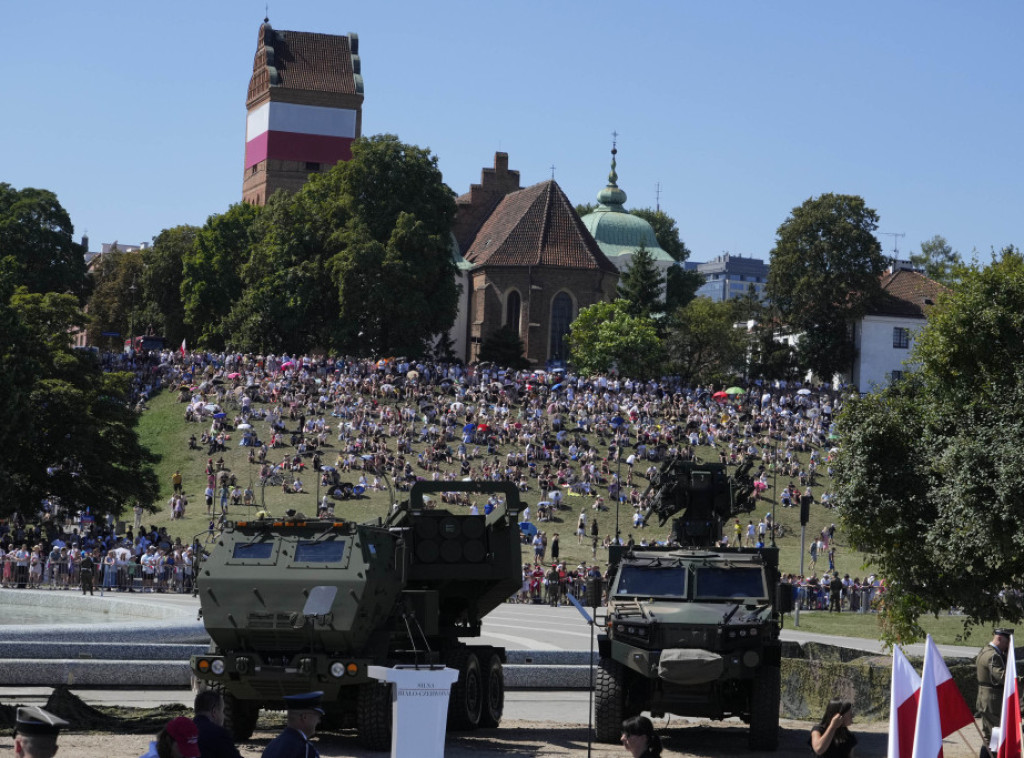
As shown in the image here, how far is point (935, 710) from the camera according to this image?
36.3 ft

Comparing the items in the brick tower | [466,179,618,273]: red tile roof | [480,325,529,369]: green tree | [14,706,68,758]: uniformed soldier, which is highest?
the brick tower

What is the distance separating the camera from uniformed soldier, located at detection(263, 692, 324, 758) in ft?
30.9

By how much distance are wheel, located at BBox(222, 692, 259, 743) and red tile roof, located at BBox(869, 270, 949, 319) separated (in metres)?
79.3

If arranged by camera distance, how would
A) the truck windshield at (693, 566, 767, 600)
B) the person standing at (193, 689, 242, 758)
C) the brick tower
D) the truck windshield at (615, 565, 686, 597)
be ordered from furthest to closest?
1. the brick tower
2. the truck windshield at (615, 565, 686, 597)
3. the truck windshield at (693, 566, 767, 600)
4. the person standing at (193, 689, 242, 758)

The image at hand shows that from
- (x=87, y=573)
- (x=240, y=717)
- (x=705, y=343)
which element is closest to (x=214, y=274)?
(x=705, y=343)

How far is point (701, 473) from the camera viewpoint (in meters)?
23.3

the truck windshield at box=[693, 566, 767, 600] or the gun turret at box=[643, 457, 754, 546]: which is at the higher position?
the gun turret at box=[643, 457, 754, 546]

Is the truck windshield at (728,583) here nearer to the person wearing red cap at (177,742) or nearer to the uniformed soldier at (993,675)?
the uniformed soldier at (993,675)

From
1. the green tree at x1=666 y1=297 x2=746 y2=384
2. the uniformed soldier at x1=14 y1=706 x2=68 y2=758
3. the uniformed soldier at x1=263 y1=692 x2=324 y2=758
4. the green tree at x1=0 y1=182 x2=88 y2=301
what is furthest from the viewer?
the green tree at x1=666 y1=297 x2=746 y2=384

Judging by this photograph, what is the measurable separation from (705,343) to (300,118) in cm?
3489

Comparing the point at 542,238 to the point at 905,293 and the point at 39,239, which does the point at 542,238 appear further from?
the point at 39,239

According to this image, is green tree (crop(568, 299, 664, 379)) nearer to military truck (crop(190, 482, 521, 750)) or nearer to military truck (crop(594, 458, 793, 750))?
military truck (crop(594, 458, 793, 750))

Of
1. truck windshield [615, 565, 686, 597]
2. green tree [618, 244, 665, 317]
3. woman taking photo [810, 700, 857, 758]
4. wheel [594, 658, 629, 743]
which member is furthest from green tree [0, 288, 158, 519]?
green tree [618, 244, 665, 317]

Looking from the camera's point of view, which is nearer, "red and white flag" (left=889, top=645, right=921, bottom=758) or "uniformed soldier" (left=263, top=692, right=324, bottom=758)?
"uniformed soldier" (left=263, top=692, right=324, bottom=758)
